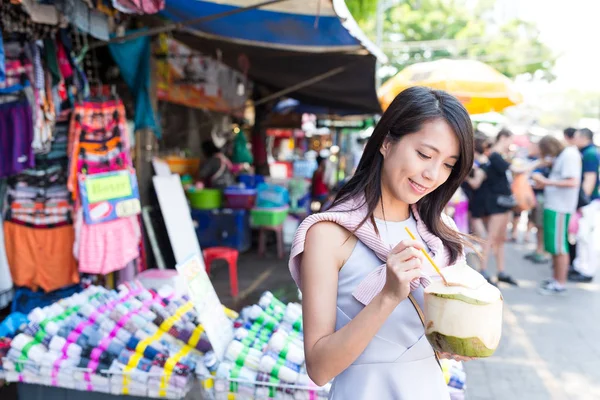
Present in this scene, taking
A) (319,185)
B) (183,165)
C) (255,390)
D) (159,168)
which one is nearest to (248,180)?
(183,165)

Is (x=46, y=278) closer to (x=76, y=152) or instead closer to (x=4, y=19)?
(x=76, y=152)

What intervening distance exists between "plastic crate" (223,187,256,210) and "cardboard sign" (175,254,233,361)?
4761 millimetres

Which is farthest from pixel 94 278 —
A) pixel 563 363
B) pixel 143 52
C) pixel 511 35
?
pixel 511 35

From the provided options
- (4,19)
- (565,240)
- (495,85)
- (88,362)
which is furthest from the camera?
(565,240)

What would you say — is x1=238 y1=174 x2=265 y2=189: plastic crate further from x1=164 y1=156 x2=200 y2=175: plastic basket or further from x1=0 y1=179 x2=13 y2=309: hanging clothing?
x1=0 y1=179 x2=13 y2=309: hanging clothing

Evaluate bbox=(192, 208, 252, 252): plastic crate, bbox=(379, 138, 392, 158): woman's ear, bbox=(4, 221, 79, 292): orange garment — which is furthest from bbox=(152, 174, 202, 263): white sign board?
bbox=(379, 138, 392, 158): woman's ear

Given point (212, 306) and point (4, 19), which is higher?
point (4, 19)

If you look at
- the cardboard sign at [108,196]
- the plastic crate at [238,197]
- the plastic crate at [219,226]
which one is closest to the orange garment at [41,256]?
the cardboard sign at [108,196]

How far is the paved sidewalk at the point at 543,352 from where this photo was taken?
3.93m

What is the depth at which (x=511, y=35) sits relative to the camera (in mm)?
19828

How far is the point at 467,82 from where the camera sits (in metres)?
5.41

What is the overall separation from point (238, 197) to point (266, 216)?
0.53 m

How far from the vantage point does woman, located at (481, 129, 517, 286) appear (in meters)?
6.51

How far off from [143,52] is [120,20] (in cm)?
34
